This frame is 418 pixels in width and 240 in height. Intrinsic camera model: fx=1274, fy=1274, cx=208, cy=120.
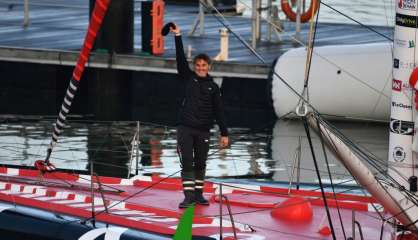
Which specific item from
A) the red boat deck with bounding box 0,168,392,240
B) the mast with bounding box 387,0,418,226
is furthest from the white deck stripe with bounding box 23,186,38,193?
the mast with bounding box 387,0,418,226

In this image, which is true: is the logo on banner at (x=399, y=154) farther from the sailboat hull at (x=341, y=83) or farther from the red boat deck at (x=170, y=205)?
the sailboat hull at (x=341, y=83)

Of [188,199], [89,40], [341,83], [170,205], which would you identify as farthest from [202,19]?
[188,199]

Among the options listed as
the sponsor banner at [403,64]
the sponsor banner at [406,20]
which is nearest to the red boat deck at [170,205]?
the sponsor banner at [403,64]

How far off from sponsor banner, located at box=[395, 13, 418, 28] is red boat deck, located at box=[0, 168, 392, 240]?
180cm

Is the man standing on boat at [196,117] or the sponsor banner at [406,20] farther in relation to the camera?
the man standing on boat at [196,117]

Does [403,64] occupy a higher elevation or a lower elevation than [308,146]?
higher

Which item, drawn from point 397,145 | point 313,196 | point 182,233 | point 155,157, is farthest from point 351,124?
point 182,233

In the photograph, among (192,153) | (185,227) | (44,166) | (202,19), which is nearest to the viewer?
(185,227)

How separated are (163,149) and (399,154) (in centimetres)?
742

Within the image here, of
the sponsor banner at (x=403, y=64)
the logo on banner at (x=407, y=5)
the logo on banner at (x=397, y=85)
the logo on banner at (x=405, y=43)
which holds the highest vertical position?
the logo on banner at (x=407, y=5)

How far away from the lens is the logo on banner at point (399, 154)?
1116cm

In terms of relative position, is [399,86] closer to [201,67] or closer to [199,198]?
[201,67]

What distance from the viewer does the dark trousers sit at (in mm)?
11633

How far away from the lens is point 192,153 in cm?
1171
